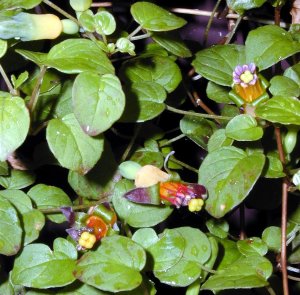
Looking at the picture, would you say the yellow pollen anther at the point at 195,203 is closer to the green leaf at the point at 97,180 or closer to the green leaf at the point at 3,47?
the green leaf at the point at 97,180

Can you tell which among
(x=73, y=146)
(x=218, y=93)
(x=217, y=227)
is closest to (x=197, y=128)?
(x=218, y=93)

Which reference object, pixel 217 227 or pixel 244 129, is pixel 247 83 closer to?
pixel 244 129

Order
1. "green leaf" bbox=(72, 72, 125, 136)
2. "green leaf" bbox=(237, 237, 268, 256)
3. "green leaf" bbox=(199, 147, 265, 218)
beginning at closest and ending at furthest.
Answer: "green leaf" bbox=(72, 72, 125, 136)
"green leaf" bbox=(199, 147, 265, 218)
"green leaf" bbox=(237, 237, 268, 256)

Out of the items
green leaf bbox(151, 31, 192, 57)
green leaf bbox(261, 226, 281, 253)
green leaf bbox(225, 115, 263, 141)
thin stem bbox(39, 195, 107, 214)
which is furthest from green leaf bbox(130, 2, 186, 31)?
green leaf bbox(261, 226, 281, 253)

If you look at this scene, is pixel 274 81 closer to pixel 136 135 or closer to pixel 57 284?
pixel 136 135

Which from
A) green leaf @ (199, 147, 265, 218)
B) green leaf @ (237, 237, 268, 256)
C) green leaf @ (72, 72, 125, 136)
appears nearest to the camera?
green leaf @ (72, 72, 125, 136)

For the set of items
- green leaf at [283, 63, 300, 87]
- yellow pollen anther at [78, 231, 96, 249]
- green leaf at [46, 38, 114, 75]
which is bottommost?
yellow pollen anther at [78, 231, 96, 249]

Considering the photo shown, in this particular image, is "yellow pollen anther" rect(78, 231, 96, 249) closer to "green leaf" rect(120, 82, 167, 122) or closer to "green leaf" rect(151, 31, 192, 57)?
"green leaf" rect(120, 82, 167, 122)
